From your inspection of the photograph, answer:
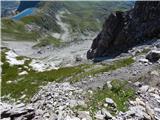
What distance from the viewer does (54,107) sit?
23141 mm

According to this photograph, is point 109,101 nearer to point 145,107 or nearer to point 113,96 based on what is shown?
point 113,96

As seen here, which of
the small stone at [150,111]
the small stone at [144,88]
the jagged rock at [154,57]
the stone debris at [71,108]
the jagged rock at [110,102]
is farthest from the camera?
the jagged rock at [154,57]

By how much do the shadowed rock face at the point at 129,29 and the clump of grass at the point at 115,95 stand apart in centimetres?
3155

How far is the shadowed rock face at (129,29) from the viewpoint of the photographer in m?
61.7

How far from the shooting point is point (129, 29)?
217 feet

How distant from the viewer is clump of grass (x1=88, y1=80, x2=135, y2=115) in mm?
23888

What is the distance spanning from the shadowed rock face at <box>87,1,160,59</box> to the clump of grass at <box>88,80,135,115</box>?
31.6 metres

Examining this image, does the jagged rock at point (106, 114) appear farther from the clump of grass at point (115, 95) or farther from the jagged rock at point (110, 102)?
the jagged rock at point (110, 102)

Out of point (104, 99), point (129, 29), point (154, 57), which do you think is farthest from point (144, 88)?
point (129, 29)

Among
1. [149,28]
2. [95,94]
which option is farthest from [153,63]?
[149,28]

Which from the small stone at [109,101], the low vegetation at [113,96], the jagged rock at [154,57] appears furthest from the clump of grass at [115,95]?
the jagged rock at [154,57]

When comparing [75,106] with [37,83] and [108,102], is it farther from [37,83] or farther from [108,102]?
[37,83]

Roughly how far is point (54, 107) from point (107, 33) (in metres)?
49.4

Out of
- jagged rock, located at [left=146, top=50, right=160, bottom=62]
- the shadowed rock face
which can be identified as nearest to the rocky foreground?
jagged rock, located at [left=146, top=50, right=160, bottom=62]
